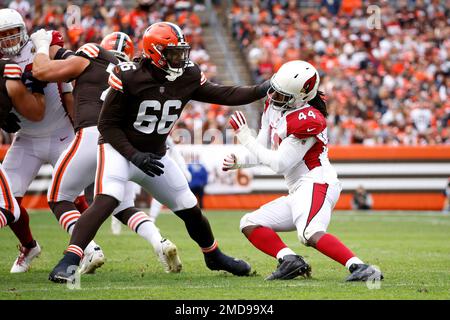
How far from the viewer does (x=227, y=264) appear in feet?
25.0

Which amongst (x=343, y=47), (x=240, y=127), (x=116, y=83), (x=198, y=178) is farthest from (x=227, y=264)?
(x=343, y=47)

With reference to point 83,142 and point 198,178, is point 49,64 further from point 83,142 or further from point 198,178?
point 198,178

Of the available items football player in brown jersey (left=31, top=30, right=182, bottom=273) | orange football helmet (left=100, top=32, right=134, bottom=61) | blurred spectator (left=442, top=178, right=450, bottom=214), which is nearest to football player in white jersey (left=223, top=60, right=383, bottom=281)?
football player in brown jersey (left=31, top=30, right=182, bottom=273)

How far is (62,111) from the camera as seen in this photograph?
26.8 feet

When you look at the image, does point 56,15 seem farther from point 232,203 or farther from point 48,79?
point 48,79

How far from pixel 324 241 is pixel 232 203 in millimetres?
11038

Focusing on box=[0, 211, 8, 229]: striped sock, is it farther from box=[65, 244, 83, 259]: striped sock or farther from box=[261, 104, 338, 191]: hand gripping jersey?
box=[261, 104, 338, 191]: hand gripping jersey

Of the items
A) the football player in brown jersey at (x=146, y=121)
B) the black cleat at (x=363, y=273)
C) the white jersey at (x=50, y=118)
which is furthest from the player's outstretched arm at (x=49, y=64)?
the black cleat at (x=363, y=273)

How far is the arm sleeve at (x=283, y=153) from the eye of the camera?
7.01m

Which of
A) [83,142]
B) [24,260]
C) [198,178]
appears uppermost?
[83,142]

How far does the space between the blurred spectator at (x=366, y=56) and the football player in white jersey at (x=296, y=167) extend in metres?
11.5

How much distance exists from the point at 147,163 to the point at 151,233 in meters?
1.18

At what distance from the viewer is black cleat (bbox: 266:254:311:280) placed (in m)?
7.14

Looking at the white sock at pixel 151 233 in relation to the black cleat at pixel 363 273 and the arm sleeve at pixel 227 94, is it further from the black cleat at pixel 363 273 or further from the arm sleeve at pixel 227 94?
the black cleat at pixel 363 273
